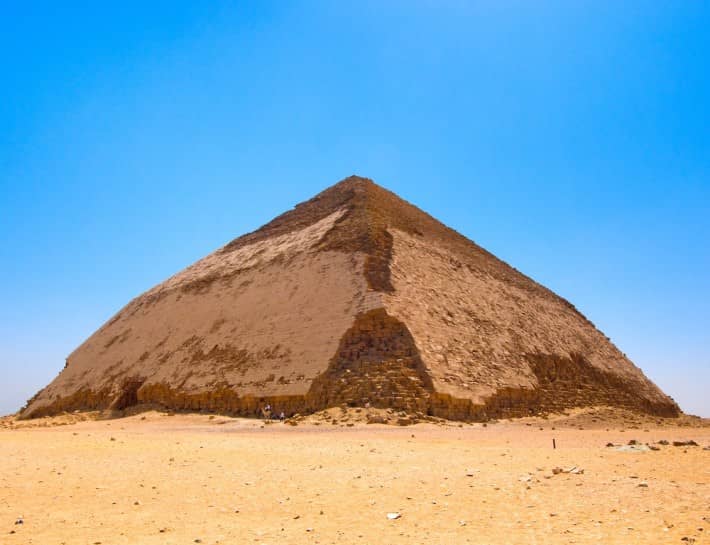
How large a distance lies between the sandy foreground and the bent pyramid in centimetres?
574

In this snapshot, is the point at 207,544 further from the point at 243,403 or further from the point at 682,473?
the point at 243,403

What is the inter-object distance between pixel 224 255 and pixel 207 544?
24.2 metres

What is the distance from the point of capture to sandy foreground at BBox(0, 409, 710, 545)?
4.27 meters

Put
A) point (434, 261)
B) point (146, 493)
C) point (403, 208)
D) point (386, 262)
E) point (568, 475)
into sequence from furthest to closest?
1. point (403, 208)
2. point (434, 261)
3. point (386, 262)
4. point (568, 475)
5. point (146, 493)

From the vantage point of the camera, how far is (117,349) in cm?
2470

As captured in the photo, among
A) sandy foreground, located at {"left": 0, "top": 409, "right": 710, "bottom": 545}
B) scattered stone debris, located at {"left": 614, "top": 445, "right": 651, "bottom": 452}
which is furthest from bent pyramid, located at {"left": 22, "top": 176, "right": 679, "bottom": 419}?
scattered stone debris, located at {"left": 614, "top": 445, "right": 651, "bottom": 452}

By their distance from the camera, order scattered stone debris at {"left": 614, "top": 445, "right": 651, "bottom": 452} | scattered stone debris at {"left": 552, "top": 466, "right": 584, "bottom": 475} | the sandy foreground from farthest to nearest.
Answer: scattered stone debris at {"left": 614, "top": 445, "right": 651, "bottom": 452} < scattered stone debris at {"left": 552, "top": 466, "right": 584, "bottom": 475} < the sandy foreground

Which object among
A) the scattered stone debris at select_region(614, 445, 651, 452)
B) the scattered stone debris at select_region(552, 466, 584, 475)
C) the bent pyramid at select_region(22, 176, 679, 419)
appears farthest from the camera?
the bent pyramid at select_region(22, 176, 679, 419)

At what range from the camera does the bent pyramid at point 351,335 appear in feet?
51.1

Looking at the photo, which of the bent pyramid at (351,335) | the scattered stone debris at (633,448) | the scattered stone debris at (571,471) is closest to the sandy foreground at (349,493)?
the scattered stone debris at (571,471)

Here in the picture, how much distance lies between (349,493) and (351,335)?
1039cm

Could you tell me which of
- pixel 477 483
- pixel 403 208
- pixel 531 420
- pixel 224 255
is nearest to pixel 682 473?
pixel 477 483

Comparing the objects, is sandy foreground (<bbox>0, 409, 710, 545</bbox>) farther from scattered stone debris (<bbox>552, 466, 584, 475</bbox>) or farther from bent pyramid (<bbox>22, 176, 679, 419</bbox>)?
bent pyramid (<bbox>22, 176, 679, 419</bbox>)

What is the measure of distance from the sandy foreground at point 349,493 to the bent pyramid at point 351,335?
18.8 feet
